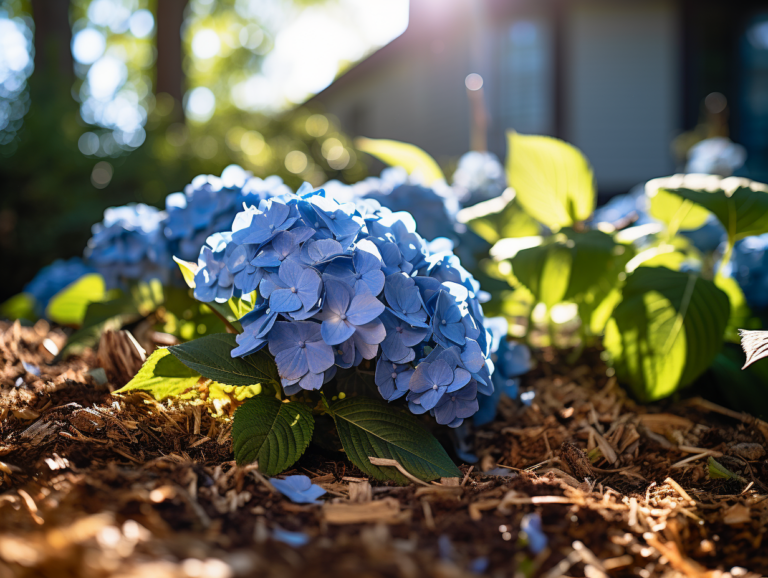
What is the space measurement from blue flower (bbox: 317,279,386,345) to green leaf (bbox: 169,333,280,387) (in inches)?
8.1

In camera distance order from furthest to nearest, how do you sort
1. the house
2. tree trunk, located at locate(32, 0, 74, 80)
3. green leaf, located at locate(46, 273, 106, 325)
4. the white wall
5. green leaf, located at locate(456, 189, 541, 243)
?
the white wall, the house, tree trunk, located at locate(32, 0, 74, 80), green leaf, located at locate(46, 273, 106, 325), green leaf, located at locate(456, 189, 541, 243)

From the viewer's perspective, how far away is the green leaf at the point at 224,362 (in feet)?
3.77

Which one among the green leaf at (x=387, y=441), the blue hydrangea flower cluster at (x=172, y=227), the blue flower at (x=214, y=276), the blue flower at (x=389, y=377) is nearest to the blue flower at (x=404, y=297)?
the blue flower at (x=389, y=377)

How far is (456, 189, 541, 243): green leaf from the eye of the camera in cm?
220

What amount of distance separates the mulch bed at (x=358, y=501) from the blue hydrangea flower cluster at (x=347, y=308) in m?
0.20

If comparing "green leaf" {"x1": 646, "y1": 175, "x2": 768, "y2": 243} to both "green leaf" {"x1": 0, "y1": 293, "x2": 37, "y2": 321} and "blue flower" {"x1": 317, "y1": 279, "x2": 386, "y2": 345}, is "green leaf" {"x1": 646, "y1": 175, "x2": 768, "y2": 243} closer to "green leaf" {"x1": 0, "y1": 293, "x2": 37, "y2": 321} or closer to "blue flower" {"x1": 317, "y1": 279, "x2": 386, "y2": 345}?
"blue flower" {"x1": 317, "y1": 279, "x2": 386, "y2": 345}

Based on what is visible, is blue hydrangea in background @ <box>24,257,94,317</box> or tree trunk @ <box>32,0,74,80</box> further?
tree trunk @ <box>32,0,74,80</box>

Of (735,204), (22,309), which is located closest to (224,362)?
(735,204)

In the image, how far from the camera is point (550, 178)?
6.54 ft

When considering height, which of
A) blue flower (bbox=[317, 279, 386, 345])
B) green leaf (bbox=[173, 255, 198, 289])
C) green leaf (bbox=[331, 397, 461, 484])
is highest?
green leaf (bbox=[173, 255, 198, 289])

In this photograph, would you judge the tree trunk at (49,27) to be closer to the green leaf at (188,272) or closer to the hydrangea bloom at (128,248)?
the hydrangea bloom at (128,248)

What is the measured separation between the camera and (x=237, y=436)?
43.4 inches

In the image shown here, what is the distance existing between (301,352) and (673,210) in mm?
1411

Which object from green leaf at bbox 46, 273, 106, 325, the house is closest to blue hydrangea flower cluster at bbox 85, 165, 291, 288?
green leaf at bbox 46, 273, 106, 325
